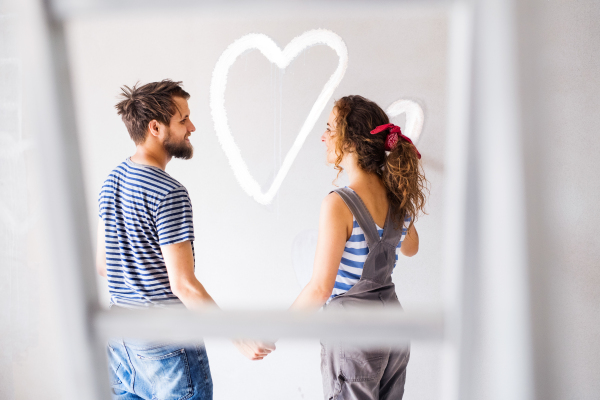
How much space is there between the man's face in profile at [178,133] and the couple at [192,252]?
51 millimetres

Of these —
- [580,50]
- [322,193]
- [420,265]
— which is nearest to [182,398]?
[322,193]

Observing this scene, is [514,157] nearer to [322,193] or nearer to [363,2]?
[363,2]

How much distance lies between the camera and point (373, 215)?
126cm

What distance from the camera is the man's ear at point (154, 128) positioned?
1379 mm

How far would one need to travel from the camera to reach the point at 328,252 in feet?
3.96

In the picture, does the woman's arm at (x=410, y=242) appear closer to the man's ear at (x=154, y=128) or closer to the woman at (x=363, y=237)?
the woman at (x=363, y=237)

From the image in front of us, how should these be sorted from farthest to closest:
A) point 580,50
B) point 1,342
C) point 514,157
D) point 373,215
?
point 1,342 < point 580,50 < point 373,215 < point 514,157

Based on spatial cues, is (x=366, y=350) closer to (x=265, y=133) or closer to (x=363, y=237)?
(x=363, y=237)

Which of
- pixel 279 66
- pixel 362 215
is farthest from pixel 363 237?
pixel 279 66

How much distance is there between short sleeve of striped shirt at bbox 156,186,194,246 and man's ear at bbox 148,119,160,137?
0.94ft

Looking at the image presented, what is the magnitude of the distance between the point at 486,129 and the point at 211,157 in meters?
1.84

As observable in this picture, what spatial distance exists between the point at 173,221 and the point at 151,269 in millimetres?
181

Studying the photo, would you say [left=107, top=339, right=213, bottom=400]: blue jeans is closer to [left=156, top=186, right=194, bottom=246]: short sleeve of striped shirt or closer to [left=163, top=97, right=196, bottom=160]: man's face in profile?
[left=156, top=186, right=194, bottom=246]: short sleeve of striped shirt

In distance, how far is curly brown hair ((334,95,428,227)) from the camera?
4.33 feet
